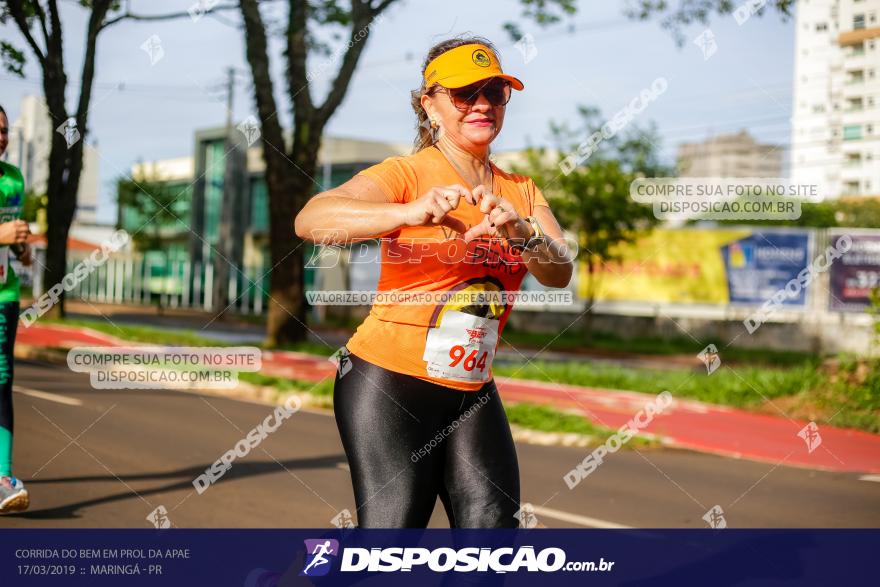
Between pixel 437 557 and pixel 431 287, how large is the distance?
40.1 inches

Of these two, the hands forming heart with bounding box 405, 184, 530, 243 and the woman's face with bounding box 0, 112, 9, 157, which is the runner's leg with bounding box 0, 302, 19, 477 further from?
the hands forming heart with bounding box 405, 184, 530, 243

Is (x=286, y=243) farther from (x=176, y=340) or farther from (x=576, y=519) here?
(x=576, y=519)

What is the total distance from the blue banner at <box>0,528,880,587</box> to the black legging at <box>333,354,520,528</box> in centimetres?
8

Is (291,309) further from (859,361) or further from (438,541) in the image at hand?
(438,541)

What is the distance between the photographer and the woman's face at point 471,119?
2.76m

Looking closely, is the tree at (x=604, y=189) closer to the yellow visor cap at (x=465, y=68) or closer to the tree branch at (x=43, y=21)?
the tree branch at (x=43, y=21)

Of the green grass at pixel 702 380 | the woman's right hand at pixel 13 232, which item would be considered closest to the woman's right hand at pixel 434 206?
the woman's right hand at pixel 13 232

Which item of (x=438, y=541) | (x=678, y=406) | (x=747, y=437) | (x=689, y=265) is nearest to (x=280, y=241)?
(x=678, y=406)

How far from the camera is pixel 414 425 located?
2.65m

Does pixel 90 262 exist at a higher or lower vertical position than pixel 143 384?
higher

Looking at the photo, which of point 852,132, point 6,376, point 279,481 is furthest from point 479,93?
point 852,132

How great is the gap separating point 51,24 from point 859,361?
11.4 metres

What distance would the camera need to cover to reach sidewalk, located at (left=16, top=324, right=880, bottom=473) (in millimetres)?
9148

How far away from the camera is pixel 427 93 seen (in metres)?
2.86
